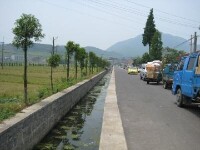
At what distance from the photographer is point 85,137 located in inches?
422

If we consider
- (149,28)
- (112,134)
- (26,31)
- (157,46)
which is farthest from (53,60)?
(149,28)

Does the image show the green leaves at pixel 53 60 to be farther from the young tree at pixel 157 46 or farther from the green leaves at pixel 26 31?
the young tree at pixel 157 46

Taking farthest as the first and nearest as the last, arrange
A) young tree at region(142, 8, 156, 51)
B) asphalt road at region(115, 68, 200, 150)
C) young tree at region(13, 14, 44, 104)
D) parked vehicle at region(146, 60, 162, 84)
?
young tree at region(142, 8, 156, 51) → parked vehicle at region(146, 60, 162, 84) → young tree at region(13, 14, 44, 104) → asphalt road at region(115, 68, 200, 150)

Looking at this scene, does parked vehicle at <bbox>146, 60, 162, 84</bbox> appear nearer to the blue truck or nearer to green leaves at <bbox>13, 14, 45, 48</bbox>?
the blue truck

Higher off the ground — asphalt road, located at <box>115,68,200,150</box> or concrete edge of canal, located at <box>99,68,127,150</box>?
concrete edge of canal, located at <box>99,68,127,150</box>

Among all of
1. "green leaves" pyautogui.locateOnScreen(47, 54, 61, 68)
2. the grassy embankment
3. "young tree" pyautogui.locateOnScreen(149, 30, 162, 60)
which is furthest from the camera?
"young tree" pyautogui.locateOnScreen(149, 30, 162, 60)

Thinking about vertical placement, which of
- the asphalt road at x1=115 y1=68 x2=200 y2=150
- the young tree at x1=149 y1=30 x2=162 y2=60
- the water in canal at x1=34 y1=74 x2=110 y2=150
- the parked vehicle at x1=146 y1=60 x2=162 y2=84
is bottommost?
the water in canal at x1=34 y1=74 x2=110 y2=150

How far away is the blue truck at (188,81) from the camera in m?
12.6

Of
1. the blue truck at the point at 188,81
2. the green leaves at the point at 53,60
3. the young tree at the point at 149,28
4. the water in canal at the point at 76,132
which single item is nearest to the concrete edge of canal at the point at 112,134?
the water in canal at the point at 76,132

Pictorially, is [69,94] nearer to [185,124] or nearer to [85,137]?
[85,137]

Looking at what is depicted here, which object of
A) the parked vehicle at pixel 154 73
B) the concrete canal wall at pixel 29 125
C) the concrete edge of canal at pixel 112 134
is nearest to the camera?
the concrete canal wall at pixel 29 125

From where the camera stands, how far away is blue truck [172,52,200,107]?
12641 mm

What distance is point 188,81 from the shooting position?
13602mm

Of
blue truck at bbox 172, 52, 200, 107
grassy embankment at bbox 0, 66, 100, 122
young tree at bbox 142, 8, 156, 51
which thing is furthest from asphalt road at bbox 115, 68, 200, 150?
young tree at bbox 142, 8, 156, 51
